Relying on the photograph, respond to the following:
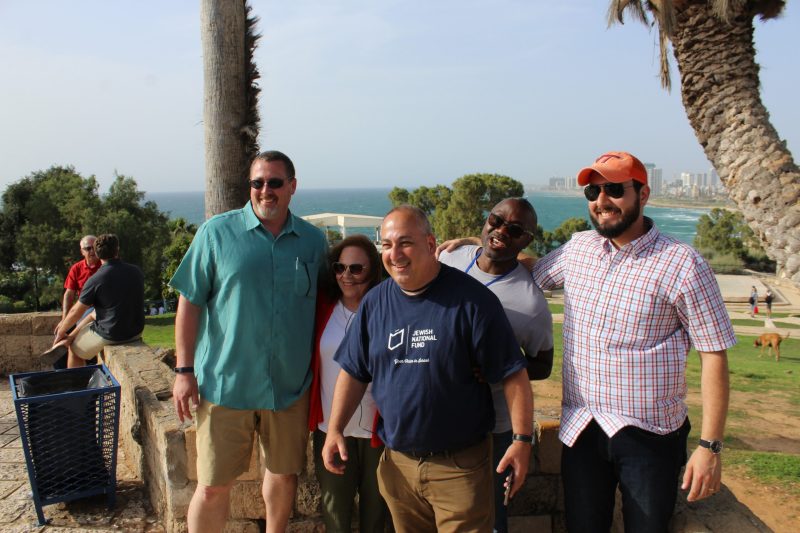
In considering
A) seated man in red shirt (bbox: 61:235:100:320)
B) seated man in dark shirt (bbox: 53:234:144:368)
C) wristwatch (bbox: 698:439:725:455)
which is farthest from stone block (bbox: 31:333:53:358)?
→ wristwatch (bbox: 698:439:725:455)

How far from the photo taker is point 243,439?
3264 mm

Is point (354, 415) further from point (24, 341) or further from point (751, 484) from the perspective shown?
point (24, 341)

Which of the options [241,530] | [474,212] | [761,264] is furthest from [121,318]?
[761,264]

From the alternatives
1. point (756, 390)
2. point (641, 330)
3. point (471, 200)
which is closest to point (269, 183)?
point (641, 330)

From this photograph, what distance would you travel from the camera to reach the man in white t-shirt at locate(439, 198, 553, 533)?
2.95m

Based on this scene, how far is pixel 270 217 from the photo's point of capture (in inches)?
126

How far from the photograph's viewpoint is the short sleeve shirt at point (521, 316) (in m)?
2.94

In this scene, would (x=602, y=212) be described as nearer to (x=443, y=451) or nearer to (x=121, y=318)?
(x=443, y=451)

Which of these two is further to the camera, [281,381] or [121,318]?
[121,318]

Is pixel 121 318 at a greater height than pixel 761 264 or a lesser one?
greater

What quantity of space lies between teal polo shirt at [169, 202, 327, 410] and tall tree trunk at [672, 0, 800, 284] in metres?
5.41

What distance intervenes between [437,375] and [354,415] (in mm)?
737

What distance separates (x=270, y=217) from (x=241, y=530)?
1.90m

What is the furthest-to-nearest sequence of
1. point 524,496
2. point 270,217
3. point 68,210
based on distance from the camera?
point 68,210 < point 524,496 < point 270,217
